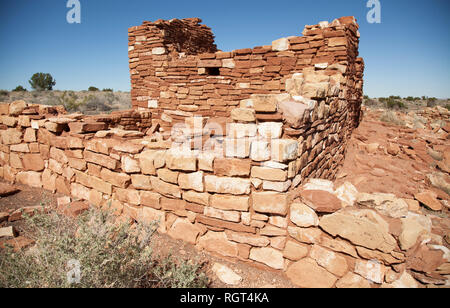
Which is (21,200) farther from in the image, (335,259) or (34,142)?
(335,259)

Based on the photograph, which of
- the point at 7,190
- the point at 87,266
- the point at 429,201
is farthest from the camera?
the point at 7,190

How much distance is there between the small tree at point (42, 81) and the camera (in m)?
23.5

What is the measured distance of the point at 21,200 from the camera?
403cm

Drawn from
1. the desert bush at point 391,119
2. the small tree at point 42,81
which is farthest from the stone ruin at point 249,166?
the small tree at point 42,81

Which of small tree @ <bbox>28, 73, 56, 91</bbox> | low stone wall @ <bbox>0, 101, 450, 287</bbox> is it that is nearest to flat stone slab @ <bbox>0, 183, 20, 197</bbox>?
low stone wall @ <bbox>0, 101, 450, 287</bbox>

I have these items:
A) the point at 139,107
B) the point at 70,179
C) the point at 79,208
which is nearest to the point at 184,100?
the point at 139,107

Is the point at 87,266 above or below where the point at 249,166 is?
below

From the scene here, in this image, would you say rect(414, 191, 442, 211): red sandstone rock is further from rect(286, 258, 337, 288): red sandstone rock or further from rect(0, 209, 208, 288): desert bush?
rect(0, 209, 208, 288): desert bush

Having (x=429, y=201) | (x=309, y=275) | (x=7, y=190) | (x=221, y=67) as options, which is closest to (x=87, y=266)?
(x=309, y=275)

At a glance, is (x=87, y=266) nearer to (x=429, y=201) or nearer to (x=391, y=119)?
(x=429, y=201)

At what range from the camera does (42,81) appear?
23.9m

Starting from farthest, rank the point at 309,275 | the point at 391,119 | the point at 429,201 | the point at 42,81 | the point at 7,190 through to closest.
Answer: the point at 42,81, the point at 391,119, the point at 7,190, the point at 429,201, the point at 309,275

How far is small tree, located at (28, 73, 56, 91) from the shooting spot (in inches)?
926

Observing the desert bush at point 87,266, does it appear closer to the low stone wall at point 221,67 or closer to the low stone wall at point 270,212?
the low stone wall at point 270,212
